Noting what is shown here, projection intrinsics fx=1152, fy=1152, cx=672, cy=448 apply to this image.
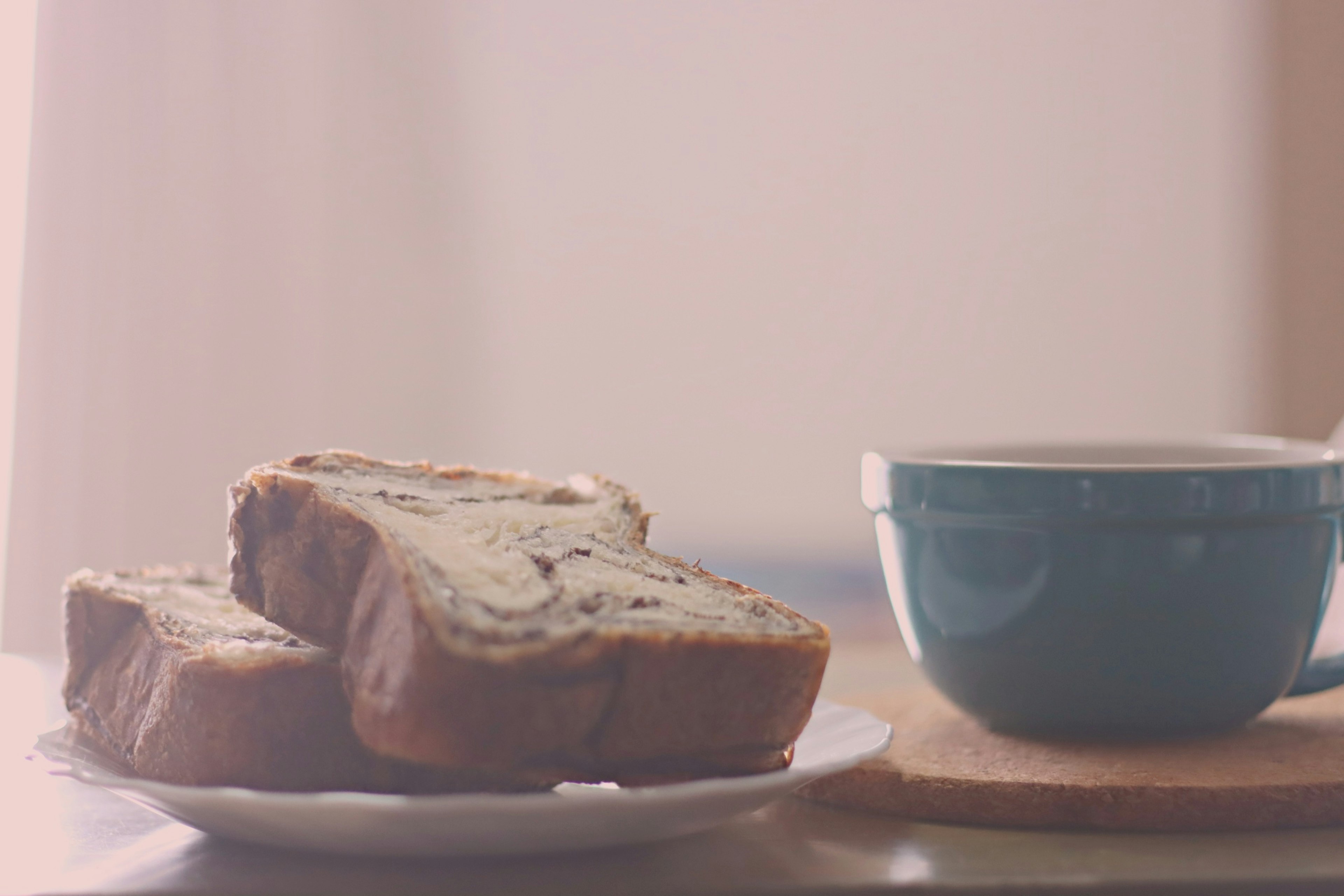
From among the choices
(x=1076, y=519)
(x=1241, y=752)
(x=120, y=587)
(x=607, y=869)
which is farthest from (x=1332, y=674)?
(x=120, y=587)

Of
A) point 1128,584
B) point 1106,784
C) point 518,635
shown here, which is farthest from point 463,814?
point 1128,584

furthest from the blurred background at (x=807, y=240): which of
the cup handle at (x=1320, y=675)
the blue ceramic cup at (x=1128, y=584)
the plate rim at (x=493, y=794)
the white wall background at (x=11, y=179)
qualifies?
the plate rim at (x=493, y=794)

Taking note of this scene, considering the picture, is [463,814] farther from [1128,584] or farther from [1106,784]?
[1128,584]

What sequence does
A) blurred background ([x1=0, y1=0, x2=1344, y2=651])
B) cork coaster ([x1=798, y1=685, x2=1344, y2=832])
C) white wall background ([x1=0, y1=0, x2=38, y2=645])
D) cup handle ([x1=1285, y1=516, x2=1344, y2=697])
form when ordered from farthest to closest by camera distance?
blurred background ([x1=0, y1=0, x2=1344, y2=651]) → white wall background ([x1=0, y1=0, x2=38, y2=645]) → cup handle ([x1=1285, y1=516, x2=1344, y2=697]) → cork coaster ([x1=798, y1=685, x2=1344, y2=832])

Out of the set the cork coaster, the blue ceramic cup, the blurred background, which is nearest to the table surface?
the cork coaster

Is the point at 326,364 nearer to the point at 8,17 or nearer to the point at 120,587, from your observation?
the point at 8,17

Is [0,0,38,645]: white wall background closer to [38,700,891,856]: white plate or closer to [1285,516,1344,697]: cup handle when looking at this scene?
[38,700,891,856]: white plate
